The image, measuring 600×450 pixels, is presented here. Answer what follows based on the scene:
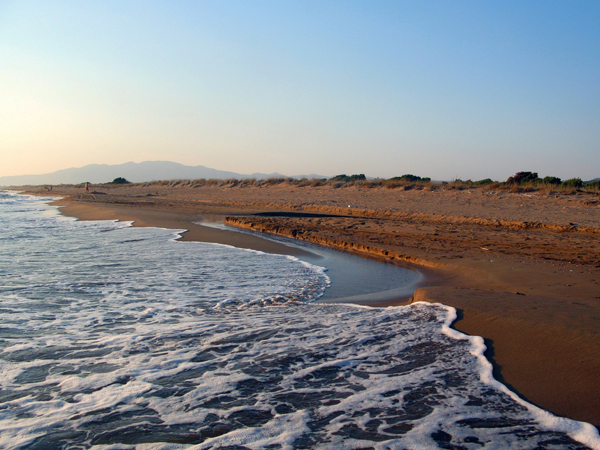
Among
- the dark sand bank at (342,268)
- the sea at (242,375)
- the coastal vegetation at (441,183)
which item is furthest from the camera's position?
the coastal vegetation at (441,183)

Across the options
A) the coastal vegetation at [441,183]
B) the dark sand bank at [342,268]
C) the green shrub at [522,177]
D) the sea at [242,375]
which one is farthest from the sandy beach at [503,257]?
the green shrub at [522,177]

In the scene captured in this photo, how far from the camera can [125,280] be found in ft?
23.4

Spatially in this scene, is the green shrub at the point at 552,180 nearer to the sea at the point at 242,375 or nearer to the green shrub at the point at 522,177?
the green shrub at the point at 522,177

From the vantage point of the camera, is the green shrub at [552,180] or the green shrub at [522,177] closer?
the green shrub at [552,180]

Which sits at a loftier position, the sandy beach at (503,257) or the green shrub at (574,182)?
the green shrub at (574,182)

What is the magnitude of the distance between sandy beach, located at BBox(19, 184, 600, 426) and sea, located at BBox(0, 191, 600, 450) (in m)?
0.36

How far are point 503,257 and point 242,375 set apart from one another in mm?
6947

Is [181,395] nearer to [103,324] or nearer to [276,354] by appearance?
[276,354]

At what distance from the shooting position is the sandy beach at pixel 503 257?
3.54 m

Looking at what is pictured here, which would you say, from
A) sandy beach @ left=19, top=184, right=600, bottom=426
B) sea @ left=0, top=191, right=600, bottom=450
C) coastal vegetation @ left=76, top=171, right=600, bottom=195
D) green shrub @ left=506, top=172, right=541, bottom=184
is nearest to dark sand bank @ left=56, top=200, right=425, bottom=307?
sandy beach @ left=19, top=184, right=600, bottom=426

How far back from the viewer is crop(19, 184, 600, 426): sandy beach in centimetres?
354

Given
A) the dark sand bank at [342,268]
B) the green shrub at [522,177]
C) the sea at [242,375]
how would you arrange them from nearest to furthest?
the sea at [242,375] → the dark sand bank at [342,268] → the green shrub at [522,177]

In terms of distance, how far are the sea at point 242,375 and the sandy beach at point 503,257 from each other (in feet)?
1.19

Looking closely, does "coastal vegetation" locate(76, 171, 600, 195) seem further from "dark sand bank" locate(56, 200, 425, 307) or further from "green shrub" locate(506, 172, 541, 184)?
"dark sand bank" locate(56, 200, 425, 307)
